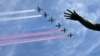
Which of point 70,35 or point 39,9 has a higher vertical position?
point 39,9

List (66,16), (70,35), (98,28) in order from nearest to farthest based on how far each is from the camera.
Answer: (98,28), (66,16), (70,35)

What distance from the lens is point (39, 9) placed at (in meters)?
111

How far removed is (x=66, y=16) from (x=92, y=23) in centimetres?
118

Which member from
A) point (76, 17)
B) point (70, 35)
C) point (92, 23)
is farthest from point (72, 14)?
point (70, 35)

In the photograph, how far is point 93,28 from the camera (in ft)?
34.7

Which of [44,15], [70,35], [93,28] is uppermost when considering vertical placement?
[93,28]

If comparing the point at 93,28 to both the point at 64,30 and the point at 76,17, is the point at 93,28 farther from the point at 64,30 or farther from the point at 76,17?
the point at 64,30

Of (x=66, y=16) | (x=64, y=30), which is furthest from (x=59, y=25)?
(x=66, y=16)

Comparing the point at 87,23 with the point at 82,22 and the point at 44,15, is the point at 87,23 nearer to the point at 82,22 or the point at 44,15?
the point at 82,22

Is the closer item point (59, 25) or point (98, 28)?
point (98, 28)

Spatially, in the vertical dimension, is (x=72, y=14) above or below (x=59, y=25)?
above

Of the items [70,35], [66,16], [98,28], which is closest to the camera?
[98,28]

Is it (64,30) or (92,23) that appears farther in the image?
(64,30)

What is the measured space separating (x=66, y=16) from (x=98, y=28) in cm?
141
